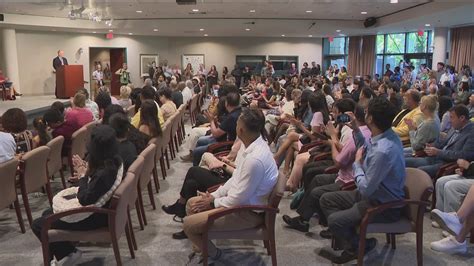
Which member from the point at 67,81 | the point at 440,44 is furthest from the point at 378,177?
the point at 440,44

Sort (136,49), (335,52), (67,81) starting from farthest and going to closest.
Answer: (335,52)
(136,49)
(67,81)

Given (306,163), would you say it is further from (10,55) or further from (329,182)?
(10,55)

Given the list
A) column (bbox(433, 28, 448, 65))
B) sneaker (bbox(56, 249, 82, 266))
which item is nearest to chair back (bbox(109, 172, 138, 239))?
sneaker (bbox(56, 249, 82, 266))

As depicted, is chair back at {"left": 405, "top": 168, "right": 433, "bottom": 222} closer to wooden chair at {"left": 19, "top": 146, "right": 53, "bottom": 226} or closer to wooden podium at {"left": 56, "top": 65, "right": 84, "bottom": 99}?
wooden chair at {"left": 19, "top": 146, "right": 53, "bottom": 226}

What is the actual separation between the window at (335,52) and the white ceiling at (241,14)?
3.56 meters

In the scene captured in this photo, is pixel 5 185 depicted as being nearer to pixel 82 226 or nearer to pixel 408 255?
pixel 82 226

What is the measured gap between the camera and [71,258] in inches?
121

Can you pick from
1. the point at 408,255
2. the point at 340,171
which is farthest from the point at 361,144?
the point at 408,255

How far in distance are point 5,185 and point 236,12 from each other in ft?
38.0

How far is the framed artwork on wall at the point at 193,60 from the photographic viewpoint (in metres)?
22.6

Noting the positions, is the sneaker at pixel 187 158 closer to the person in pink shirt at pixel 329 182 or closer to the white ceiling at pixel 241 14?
the person in pink shirt at pixel 329 182

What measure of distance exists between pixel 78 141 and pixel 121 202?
2.40 m

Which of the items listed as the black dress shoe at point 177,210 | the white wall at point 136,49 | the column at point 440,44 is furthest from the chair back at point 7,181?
the white wall at point 136,49

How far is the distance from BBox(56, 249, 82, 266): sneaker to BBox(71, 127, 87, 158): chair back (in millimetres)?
1902
